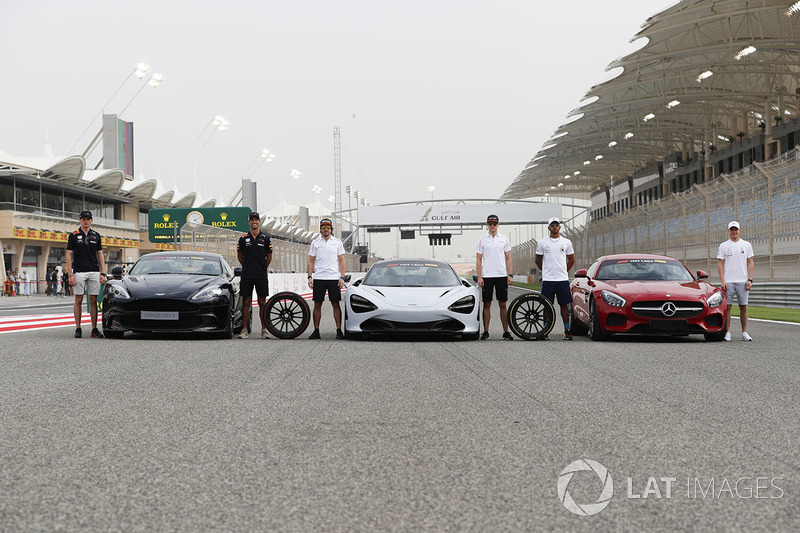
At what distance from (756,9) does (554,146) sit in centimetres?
2359

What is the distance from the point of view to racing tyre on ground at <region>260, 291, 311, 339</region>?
416 inches

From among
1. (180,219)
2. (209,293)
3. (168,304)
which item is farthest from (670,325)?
(180,219)

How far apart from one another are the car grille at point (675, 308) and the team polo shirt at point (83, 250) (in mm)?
7035

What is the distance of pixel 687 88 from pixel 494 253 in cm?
2924

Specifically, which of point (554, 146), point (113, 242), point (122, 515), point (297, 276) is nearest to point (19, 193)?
point (113, 242)

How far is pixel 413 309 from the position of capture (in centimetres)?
979

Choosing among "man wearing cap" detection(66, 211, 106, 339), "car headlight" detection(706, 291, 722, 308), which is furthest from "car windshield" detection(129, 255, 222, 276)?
"car headlight" detection(706, 291, 722, 308)

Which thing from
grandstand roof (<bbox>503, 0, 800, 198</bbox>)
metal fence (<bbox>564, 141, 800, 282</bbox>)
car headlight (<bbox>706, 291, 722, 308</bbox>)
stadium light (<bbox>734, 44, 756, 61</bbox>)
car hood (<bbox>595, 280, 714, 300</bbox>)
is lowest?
car headlight (<bbox>706, 291, 722, 308</bbox>)

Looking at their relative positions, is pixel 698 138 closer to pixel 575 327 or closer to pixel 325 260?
pixel 575 327

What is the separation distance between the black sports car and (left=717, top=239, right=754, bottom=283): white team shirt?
6510 millimetres

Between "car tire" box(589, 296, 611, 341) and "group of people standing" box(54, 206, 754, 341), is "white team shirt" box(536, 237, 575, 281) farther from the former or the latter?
"car tire" box(589, 296, 611, 341)

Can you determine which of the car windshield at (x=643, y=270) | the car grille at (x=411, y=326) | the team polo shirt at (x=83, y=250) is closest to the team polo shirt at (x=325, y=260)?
the car grille at (x=411, y=326)

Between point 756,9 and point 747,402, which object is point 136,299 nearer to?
point 747,402

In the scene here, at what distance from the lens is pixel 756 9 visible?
24984 millimetres
